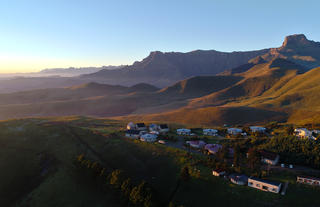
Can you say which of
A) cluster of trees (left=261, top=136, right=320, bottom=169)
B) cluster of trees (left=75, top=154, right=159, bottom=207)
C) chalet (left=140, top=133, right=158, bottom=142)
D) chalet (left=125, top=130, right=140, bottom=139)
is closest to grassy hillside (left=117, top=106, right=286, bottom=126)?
chalet (left=125, top=130, right=140, bottom=139)

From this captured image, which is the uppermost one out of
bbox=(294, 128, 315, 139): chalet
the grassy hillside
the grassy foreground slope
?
bbox=(294, 128, 315, 139): chalet

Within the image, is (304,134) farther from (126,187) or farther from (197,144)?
(126,187)

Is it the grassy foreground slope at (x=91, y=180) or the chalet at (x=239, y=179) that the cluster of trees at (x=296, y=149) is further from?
the chalet at (x=239, y=179)

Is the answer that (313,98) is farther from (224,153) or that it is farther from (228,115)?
(224,153)

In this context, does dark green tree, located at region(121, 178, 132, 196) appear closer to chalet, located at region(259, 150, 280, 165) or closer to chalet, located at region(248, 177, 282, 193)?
chalet, located at region(248, 177, 282, 193)

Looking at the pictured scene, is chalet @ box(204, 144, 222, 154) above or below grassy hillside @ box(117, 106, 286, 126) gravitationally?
above

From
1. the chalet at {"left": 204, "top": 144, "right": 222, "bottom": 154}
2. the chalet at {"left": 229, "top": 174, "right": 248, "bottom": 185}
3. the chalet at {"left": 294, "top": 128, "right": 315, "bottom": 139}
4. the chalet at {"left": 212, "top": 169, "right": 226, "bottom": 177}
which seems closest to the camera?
the chalet at {"left": 229, "top": 174, "right": 248, "bottom": 185}

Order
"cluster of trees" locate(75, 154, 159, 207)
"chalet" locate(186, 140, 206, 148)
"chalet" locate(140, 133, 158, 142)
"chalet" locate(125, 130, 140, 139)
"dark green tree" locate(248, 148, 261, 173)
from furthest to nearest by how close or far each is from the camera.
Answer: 1. "chalet" locate(125, 130, 140, 139)
2. "chalet" locate(140, 133, 158, 142)
3. "chalet" locate(186, 140, 206, 148)
4. "dark green tree" locate(248, 148, 261, 173)
5. "cluster of trees" locate(75, 154, 159, 207)
